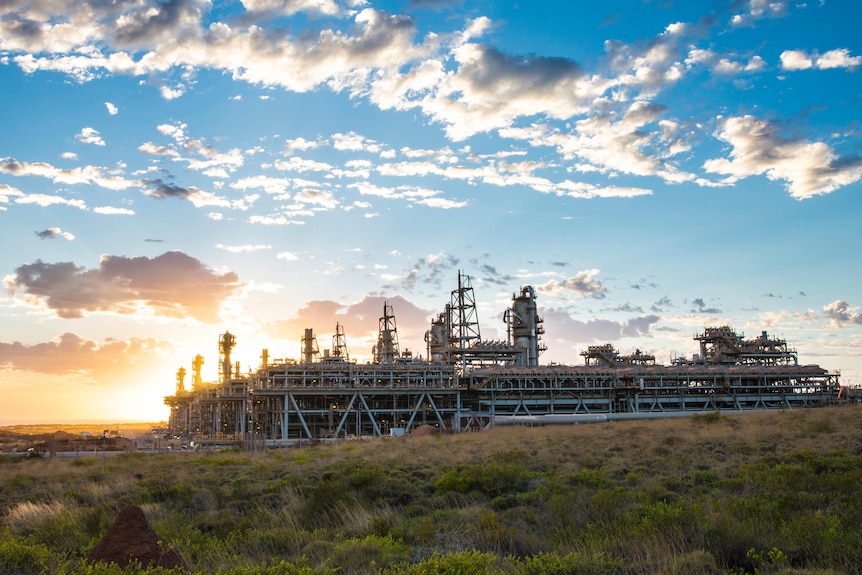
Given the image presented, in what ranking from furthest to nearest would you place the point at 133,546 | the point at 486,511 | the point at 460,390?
1. the point at 460,390
2. the point at 486,511
3. the point at 133,546

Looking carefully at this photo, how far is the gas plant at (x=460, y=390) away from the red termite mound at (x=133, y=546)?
57143mm

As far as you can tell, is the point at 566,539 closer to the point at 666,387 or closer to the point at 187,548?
the point at 187,548

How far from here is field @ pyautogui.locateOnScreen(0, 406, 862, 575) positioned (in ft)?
39.8

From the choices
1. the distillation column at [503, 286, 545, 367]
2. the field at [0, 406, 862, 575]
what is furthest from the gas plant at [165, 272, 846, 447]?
the field at [0, 406, 862, 575]

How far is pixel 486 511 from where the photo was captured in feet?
58.2

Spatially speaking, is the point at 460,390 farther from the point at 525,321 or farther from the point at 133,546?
the point at 133,546

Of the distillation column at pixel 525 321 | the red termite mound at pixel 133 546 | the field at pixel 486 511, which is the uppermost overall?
the distillation column at pixel 525 321

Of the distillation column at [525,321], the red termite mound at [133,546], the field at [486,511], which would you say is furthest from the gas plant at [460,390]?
the red termite mound at [133,546]

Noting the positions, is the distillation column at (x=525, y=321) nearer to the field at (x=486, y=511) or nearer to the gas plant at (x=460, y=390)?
the gas plant at (x=460, y=390)

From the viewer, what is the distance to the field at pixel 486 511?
39.8 ft

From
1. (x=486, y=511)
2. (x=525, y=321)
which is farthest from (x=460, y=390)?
(x=486, y=511)

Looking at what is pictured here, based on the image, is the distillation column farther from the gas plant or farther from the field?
the field

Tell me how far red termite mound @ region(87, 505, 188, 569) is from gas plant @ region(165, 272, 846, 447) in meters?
57.1

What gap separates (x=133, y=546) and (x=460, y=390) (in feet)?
254
